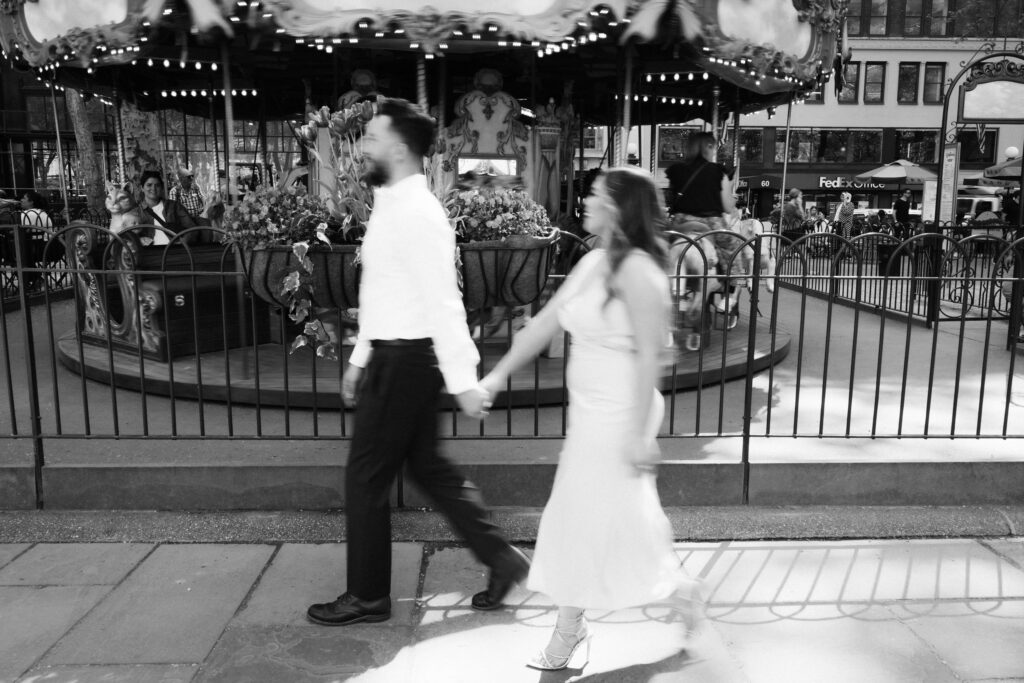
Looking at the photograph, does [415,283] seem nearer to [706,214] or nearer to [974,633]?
[974,633]

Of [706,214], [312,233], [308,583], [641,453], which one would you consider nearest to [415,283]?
[641,453]

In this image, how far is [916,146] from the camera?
45.5m

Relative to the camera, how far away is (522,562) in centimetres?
366

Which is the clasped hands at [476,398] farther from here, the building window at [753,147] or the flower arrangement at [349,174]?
the building window at [753,147]

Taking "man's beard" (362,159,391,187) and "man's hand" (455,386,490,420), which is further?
"man's beard" (362,159,391,187)

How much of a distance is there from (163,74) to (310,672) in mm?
10371

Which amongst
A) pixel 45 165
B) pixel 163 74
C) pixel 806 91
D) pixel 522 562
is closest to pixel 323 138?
pixel 163 74

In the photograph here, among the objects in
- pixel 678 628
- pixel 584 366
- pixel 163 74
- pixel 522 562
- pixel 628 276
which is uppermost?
pixel 163 74

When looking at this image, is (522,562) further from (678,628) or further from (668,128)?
(668,128)

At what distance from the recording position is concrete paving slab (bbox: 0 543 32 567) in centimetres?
430

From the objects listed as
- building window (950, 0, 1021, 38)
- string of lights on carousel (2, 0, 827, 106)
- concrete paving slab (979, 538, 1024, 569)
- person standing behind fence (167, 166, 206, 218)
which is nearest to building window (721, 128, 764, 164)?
building window (950, 0, 1021, 38)

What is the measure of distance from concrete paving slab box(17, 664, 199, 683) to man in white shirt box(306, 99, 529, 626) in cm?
56

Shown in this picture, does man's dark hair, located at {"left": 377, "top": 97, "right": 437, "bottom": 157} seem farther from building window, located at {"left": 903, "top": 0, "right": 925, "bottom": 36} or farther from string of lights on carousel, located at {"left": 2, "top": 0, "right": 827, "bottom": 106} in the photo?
building window, located at {"left": 903, "top": 0, "right": 925, "bottom": 36}

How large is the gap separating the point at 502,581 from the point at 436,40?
485 centimetres
